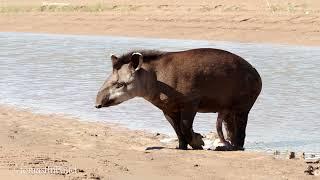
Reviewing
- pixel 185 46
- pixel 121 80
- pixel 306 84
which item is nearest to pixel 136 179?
pixel 121 80

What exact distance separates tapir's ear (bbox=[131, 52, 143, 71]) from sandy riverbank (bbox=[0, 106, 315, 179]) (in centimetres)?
102

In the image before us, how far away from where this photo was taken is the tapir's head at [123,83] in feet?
31.7

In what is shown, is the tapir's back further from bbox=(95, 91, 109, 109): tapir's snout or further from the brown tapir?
bbox=(95, 91, 109, 109): tapir's snout

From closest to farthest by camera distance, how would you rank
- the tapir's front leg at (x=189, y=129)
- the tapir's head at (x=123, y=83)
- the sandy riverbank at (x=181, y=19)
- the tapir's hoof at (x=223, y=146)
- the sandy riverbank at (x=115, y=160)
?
the sandy riverbank at (x=115, y=160)
the tapir's front leg at (x=189, y=129)
the tapir's head at (x=123, y=83)
the tapir's hoof at (x=223, y=146)
the sandy riverbank at (x=181, y=19)

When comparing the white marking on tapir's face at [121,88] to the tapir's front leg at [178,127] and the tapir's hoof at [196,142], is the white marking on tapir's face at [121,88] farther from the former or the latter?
the tapir's hoof at [196,142]

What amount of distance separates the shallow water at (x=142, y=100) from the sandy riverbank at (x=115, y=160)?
57.6 inches

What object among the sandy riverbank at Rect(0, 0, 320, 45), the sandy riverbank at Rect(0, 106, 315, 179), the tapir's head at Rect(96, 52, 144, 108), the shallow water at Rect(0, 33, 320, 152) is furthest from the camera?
the sandy riverbank at Rect(0, 0, 320, 45)

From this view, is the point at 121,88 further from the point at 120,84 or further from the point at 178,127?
the point at 178,127

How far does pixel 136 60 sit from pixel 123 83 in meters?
0.33

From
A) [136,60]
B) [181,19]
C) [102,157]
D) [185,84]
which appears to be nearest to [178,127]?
[185,84]

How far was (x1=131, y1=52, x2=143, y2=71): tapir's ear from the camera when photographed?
377 inches

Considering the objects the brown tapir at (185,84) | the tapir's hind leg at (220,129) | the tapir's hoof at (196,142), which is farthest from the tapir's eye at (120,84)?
the tapir's hind leg at (220,129)

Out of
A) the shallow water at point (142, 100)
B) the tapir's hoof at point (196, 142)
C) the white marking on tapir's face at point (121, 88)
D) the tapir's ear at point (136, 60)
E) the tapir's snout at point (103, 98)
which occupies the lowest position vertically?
the shallow water at point (142, 100)

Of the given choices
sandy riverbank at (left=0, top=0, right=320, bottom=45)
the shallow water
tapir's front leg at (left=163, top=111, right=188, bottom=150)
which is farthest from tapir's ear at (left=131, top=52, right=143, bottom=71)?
sandy riverbank at (left=0, top=0, right=320, bottom=45)
